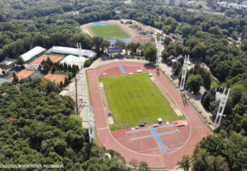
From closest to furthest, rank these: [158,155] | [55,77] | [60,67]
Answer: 1. [158,155]
2. [55,77]
3. [60,67]

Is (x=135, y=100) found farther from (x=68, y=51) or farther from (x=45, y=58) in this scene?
(x=45, y=58)

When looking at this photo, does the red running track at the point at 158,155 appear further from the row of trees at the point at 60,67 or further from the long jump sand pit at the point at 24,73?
the long jump sand pit at the point at 24,73

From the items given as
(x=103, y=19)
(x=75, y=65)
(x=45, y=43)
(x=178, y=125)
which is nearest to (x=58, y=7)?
(x=103, y=19)

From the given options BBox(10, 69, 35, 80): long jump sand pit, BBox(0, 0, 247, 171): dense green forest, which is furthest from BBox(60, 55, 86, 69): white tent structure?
BBox(10, 69, 35, 80): long jump sand pit

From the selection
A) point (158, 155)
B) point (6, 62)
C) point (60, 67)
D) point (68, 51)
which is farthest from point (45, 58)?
point (158, 155)

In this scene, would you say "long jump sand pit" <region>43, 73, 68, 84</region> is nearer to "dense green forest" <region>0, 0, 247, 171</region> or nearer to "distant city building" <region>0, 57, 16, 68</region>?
"dense green forest" <region>0, 0, 247, 171</region>
